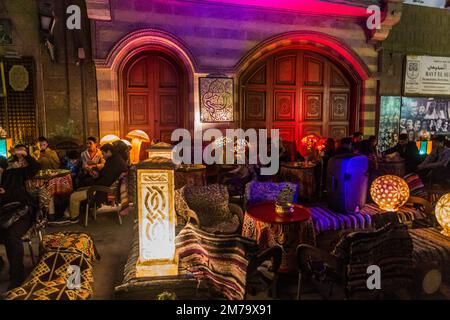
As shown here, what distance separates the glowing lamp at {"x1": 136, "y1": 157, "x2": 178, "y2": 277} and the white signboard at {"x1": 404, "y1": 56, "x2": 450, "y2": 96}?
10297 mm

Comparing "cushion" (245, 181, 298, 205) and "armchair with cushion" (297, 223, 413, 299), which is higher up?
"cushion" (245, 181, 298, 205)

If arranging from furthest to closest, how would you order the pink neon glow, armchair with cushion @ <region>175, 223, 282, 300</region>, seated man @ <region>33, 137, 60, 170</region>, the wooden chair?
the pink neon glow → seated man @ <region>33, 137, 60, 170</region> → the wooden chair → armchair with cushion @ <region>175, 223, 282, 300</region>

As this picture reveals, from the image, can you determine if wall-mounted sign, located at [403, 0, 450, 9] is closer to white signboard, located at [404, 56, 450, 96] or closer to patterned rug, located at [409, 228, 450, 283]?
white signboard, located at [404, 56, 450, 96]

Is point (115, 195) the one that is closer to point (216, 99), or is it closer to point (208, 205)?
point (208, 205)

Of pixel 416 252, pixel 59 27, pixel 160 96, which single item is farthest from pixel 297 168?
pixel 59 27

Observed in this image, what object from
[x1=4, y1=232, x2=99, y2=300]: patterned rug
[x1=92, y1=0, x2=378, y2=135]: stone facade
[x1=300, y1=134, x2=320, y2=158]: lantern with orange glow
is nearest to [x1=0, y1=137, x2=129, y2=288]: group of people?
[x1=4, y1=232, x2=99, y2=300]: patterned rug

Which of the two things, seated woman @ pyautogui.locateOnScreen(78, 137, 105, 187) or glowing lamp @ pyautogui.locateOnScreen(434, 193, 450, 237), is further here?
seated woman @ pyautogui.locateOnScreen(78, 137, 105, 187)

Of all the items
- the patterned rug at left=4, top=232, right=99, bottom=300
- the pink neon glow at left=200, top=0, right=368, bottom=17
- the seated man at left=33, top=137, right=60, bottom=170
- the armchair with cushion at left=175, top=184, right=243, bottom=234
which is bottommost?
the patterned rug at left=4, top=232, right=99, bottom=300

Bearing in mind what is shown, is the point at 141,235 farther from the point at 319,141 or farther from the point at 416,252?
the point at 319,141

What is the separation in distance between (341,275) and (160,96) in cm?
704

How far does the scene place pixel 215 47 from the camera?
8898mm

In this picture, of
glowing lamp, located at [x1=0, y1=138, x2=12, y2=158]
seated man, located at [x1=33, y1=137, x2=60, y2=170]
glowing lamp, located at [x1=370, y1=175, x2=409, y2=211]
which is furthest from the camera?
glowing lamp, located at [x1=0, y1=138, x2=12, y2=158]

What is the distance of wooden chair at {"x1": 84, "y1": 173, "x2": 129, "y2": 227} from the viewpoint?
6012 mm

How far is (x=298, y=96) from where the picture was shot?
1023 cm
